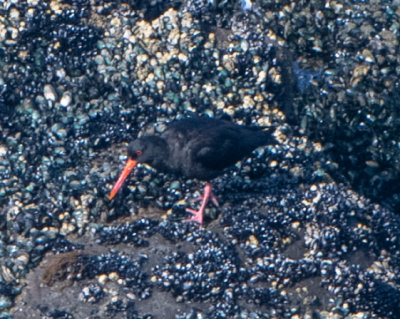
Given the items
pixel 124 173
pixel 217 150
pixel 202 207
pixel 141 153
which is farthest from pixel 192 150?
pixel 124 173

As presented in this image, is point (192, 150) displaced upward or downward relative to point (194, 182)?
upward

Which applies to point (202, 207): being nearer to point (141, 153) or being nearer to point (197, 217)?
point (197, 217)

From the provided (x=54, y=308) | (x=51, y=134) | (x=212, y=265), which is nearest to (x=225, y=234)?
(x=212, y=265)

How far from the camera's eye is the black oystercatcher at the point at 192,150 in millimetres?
6102

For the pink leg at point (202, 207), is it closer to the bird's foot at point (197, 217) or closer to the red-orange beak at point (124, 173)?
the bird's foot at point (197, 217)

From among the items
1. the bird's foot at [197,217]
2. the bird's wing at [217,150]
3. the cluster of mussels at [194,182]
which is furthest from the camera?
the bird's foot at [197,217]

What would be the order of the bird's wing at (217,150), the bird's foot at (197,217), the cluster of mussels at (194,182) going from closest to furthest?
the cluster of mussels at (194,182) < the bird's wing at (217,150) < the bird's foot at (197,217)

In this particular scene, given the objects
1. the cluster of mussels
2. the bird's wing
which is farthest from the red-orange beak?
the bird's wing

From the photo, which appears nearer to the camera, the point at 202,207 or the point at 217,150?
the point at 217,150

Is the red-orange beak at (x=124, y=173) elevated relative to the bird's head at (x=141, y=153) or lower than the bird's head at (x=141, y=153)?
lower

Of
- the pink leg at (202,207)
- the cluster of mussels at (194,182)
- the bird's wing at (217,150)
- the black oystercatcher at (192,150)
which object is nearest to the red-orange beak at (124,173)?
the black oystercatcher at (192,150)

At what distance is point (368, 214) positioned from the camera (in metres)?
6.69

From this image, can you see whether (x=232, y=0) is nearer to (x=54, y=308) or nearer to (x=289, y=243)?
(x=289, y=243)

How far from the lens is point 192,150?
240 inches
